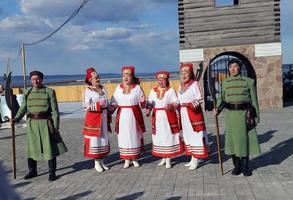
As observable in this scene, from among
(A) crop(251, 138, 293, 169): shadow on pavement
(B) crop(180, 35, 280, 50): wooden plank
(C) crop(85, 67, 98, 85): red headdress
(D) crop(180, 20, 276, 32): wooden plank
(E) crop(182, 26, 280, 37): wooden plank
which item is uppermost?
(D) crop(180, 20, 276, 32): wooden plank

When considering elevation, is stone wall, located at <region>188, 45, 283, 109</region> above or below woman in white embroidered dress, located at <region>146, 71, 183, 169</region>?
above

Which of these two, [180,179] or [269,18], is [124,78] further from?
[269,18]

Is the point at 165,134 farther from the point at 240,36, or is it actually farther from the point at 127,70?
the point at 240,36

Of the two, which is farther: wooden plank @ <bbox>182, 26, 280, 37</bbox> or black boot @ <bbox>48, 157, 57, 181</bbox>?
wooden plank @ <bbox>182, 26, 280, 37</bbox>

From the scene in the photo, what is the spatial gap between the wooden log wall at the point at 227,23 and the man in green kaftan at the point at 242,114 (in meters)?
9.77

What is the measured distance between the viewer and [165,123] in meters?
7.82

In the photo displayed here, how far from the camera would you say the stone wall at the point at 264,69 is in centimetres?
1645

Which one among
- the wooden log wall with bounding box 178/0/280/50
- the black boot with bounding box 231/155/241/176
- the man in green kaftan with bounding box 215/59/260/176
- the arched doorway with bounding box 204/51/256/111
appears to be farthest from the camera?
the arched doorway with bounding box 204/51/256/111

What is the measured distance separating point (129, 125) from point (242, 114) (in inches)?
79.5

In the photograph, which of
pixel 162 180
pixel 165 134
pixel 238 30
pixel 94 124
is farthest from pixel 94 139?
pixel 238 30

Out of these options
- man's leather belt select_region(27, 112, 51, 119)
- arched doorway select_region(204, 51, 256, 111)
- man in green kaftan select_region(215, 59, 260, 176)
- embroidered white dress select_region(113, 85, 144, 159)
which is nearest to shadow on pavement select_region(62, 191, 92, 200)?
man's leather belt select_region(27, 112, 51, 119)

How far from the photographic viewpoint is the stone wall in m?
16.5

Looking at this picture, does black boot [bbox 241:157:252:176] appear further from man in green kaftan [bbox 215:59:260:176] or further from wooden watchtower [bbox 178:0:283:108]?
wooden watchtower [bbox 178:0:283:108]

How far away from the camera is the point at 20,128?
1489cm
